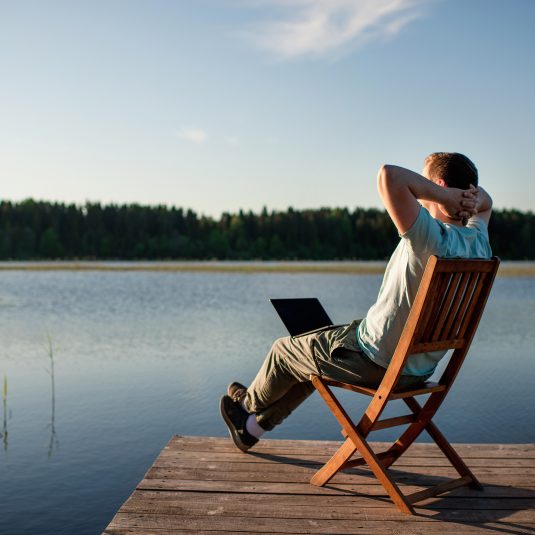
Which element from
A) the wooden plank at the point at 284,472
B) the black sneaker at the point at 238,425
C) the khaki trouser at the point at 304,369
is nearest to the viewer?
the khaki trouser at the point at 304,369

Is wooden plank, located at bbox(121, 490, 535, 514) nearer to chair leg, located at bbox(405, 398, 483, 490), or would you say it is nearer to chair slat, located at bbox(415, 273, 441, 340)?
chair leg, located at bbox(405, 398, 483, 490)

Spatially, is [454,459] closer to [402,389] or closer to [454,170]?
[402,389]

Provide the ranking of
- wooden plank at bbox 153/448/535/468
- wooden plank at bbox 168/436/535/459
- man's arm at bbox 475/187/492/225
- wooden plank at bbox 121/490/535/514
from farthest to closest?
1. wooden plank at bbox 168/436/535/459
2. wooden plank at bbox 153/448/535/468
3. man's arm at bbox 475/187/492/225
4. wooden plank at bbox 121/490/535/514

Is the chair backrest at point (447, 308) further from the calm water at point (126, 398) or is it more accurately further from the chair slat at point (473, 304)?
the calm water at point (126, 398)

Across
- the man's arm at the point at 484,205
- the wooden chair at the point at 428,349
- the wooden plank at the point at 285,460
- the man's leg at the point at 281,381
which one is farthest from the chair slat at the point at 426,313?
the wooden plank at the point at 285,460

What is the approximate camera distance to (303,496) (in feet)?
11.7

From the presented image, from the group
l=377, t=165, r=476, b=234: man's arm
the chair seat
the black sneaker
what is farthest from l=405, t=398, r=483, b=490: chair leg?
l=377, t=165, r=476, b=234: man's arm

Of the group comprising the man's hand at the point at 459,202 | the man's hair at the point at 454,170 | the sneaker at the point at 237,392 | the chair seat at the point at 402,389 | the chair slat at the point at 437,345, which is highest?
the man's hair at the point at 454,170

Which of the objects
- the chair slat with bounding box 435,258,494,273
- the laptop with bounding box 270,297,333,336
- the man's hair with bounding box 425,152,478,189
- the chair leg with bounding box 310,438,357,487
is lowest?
the chair leg with bounding box 310,438,357,487

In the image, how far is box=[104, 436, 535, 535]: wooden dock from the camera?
10.4 feet

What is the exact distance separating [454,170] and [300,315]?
4.22ft

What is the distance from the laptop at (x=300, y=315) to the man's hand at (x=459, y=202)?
3.25ft

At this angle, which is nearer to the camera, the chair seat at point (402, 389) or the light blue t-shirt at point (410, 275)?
the light blue t-shirt at point (410, 275)

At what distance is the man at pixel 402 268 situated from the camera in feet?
10.1
